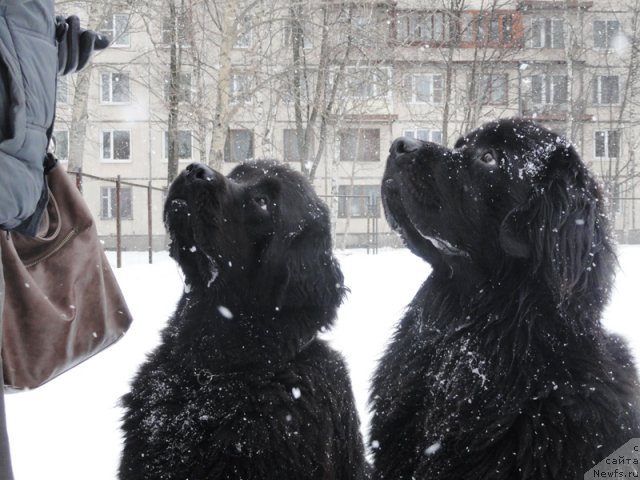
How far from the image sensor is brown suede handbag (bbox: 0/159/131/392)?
244 centimetres

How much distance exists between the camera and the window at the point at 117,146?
36594 millimetres

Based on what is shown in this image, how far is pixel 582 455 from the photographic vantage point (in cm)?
247

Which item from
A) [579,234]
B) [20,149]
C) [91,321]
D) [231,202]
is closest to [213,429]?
[91,321]

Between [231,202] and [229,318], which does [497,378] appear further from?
[231,202]

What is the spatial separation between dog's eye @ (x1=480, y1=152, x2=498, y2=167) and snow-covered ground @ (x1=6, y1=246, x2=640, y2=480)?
773mm

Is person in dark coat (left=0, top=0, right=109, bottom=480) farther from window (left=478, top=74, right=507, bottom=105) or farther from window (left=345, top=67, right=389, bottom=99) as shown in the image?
window (left=478, top=74, right=507, bottom=105)

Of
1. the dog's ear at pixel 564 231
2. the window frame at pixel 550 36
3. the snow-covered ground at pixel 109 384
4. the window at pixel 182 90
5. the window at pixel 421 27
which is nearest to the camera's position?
the dog's ear at pixel 564 231

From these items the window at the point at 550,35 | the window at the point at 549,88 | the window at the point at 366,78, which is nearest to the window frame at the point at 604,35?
the window at the point at 550,35

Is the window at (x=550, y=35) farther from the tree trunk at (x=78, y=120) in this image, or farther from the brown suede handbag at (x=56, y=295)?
Answer: the brown suede handbag at (x=56, y=295)

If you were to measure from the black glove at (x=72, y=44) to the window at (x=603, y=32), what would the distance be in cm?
3738

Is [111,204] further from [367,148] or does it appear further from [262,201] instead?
[262,201]

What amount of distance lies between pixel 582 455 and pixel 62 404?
164 inches

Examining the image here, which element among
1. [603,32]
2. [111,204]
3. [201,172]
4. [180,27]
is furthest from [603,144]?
[201,172]

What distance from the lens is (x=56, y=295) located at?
256 cm
